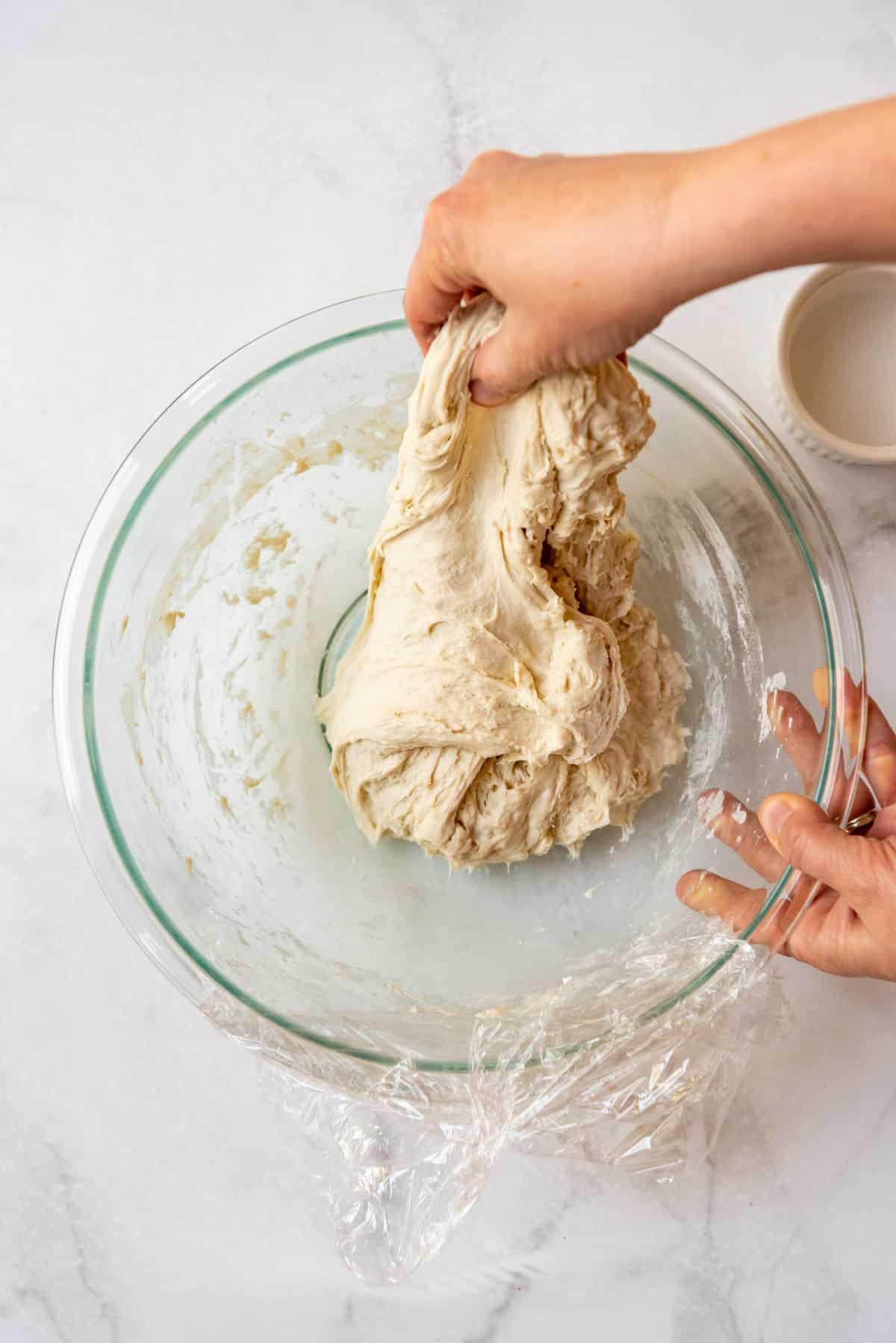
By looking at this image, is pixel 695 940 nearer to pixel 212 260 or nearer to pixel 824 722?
pixel 824 722

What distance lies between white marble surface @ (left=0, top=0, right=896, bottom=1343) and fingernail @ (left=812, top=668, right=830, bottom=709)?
0.22 meters

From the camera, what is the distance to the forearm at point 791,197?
597 millimetres

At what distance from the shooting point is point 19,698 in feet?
3.99

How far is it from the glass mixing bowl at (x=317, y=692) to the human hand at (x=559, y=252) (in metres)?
0.32

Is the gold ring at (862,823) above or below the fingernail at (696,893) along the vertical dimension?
above

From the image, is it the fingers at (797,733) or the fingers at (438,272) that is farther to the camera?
the fingers at (797,733)

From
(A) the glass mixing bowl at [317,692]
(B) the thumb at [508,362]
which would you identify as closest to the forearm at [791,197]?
(B) the thumb at [508,362]

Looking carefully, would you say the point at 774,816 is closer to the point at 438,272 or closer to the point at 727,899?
the point at 727,899

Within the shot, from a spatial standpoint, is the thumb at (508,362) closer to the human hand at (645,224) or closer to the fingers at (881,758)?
the human hand at (645,224)

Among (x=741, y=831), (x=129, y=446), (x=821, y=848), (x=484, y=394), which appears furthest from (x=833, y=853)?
(x=129, y=446)

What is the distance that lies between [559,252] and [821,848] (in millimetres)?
646

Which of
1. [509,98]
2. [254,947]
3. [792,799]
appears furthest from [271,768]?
[509,98]

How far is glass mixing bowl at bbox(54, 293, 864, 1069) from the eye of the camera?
1.01m

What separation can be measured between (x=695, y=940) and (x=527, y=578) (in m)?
0.46
